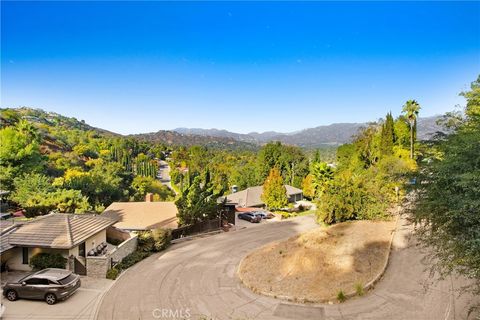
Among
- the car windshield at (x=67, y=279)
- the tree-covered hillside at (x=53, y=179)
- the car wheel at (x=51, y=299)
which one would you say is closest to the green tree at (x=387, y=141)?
the tree-covered hillside at (x=53, y=179)

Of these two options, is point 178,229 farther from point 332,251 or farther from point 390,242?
point 390,242

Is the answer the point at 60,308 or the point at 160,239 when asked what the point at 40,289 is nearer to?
the point at 60,308

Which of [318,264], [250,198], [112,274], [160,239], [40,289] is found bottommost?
[250,198]

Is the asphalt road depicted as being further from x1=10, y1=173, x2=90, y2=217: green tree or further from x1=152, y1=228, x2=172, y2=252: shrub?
x1=10, y1=173, x2=90, y2=217: green tree

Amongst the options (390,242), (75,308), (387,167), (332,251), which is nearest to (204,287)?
(75,308)

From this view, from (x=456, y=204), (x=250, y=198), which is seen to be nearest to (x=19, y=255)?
(x=456, y=204)
